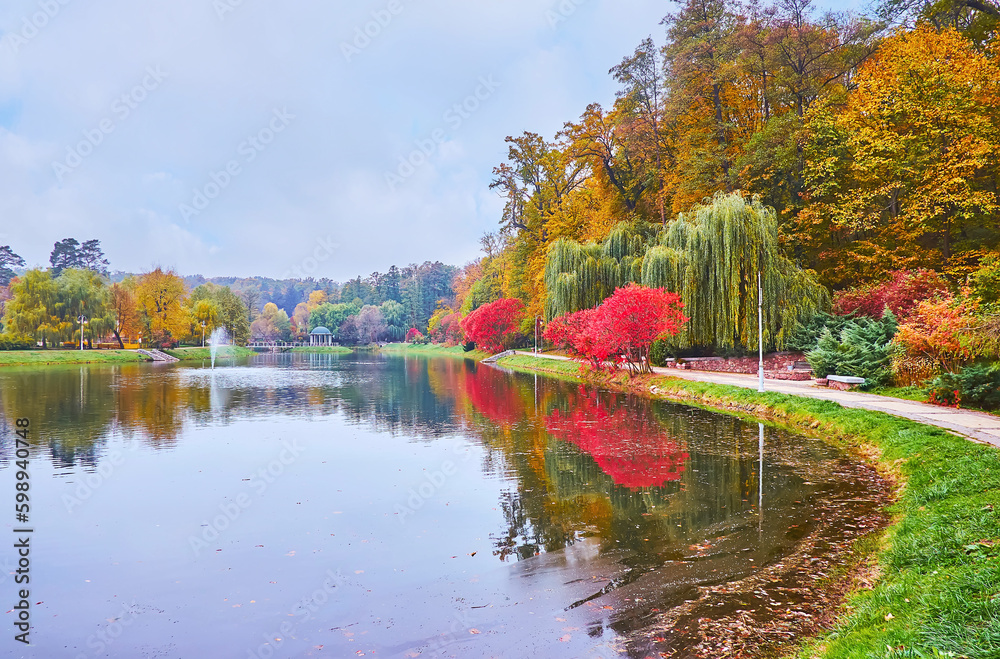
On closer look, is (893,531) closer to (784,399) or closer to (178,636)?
(178,636)

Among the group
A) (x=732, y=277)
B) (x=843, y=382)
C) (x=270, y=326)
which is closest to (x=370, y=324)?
(x=270, y=326)

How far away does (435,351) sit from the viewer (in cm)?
6944

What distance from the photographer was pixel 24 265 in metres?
75.1

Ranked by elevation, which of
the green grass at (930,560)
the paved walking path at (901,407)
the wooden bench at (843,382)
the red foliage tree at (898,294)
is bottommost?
the green grass at (930,560)

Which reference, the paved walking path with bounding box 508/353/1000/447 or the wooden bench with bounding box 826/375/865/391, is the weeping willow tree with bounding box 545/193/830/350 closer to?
the paved walking path with bounding box 508/353/1000/447

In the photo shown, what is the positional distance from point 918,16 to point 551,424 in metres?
22.6

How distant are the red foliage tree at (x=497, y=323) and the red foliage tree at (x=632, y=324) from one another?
20.6 metres

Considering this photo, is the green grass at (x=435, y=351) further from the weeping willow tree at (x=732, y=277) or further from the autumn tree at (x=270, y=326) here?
the weeping willow tree at (x=732, y=277)

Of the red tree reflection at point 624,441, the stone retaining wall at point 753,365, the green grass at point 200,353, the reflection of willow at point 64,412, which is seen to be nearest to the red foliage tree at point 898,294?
Answer: the stone retaining wall at point 753,365

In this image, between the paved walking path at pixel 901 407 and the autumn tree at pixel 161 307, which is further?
the autumn tree at pixel 161 307

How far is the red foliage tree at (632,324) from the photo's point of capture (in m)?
19.2

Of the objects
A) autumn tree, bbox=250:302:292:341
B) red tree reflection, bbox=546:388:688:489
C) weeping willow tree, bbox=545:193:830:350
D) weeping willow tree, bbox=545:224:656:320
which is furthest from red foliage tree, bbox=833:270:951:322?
autumn tree, bbox=250:302:292:341

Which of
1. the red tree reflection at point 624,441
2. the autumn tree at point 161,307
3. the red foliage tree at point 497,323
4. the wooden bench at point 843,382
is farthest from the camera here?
the autumn tree at point 161,307

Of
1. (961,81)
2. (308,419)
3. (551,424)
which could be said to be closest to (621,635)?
(551,424)
